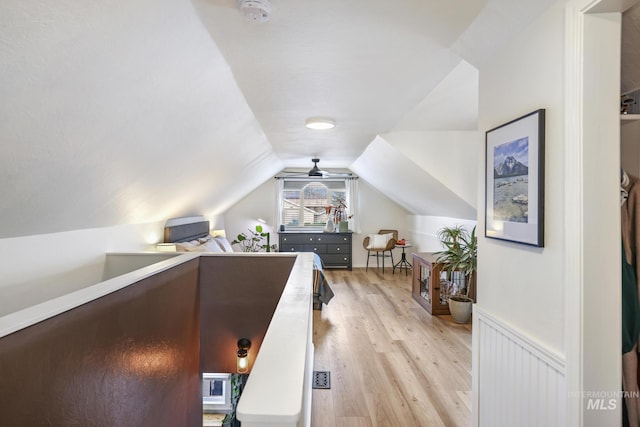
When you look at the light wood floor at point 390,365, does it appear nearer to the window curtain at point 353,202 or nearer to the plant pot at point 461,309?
the plant pot at point 461,309

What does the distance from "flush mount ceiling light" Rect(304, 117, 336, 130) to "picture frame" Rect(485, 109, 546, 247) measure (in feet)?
5.56

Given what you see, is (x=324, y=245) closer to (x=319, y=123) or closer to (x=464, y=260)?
(x=464, y=260)

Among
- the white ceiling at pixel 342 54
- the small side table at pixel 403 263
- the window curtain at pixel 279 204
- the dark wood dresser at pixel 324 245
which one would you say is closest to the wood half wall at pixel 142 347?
the white ceiling at pixel 342 54

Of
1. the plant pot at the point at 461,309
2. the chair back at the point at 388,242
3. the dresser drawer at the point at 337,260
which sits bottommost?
the plant pot at the point at 461,309

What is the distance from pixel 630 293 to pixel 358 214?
A: 5950 mm

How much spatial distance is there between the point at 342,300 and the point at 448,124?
2.73 metres

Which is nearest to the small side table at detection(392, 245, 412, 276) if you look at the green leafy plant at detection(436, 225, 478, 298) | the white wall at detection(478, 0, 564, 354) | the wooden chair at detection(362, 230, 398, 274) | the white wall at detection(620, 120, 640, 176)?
the wooden chair at detection(362, 230, 398, 274)

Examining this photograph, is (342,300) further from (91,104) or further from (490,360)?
(91,104)

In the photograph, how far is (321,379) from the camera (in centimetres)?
256

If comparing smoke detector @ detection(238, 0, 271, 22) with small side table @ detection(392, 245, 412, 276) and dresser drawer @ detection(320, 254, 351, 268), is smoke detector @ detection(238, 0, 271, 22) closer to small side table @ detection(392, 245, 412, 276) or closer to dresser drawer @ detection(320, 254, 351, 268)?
dresser drawer @ detection(320, 254, 351, 268)

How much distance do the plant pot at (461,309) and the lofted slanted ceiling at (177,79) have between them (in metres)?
2.16

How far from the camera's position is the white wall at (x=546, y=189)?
45.0 inches

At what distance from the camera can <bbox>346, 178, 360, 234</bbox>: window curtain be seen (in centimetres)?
700

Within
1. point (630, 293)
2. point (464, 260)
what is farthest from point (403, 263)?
point (630, 293)
